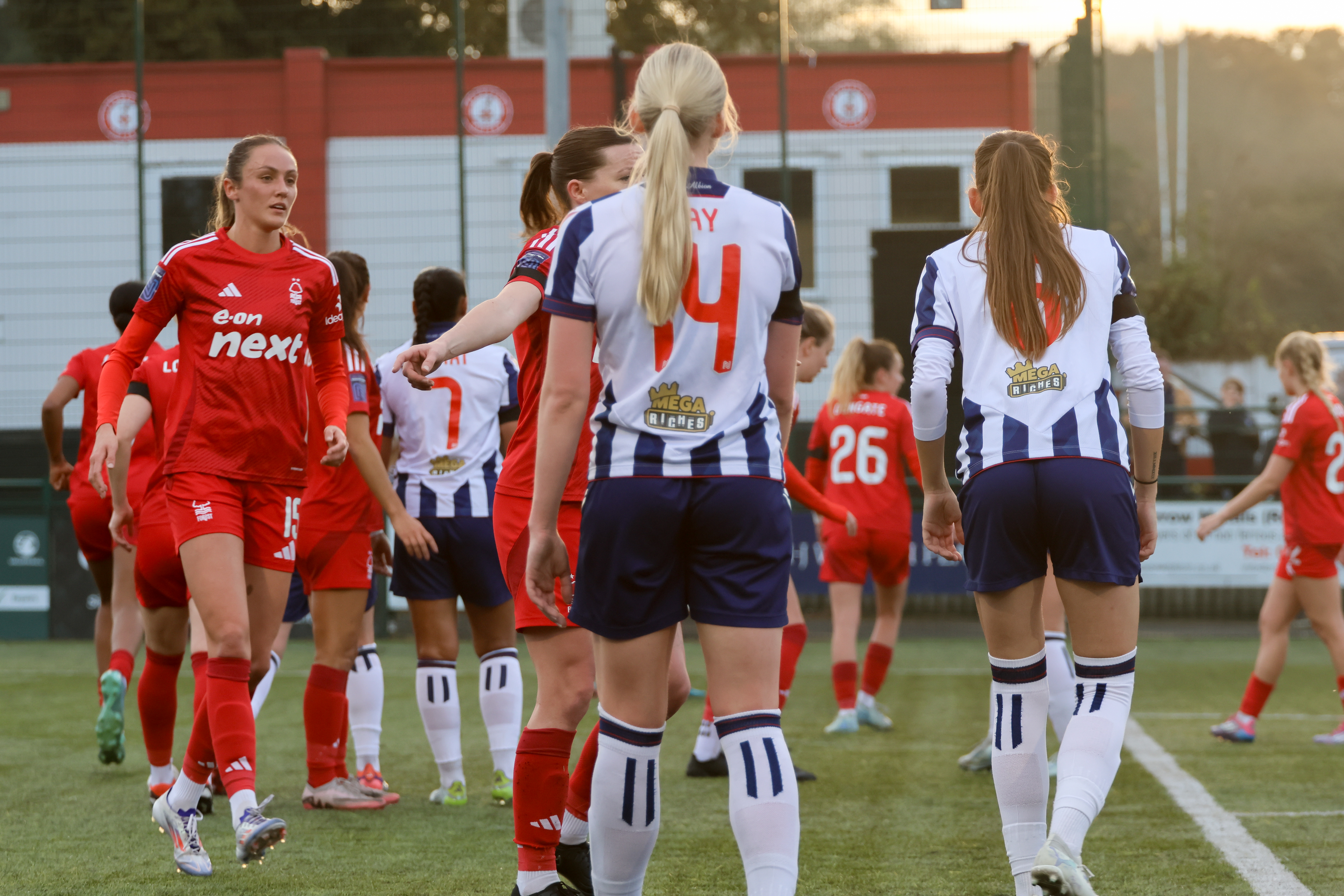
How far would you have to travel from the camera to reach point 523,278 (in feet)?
11.4

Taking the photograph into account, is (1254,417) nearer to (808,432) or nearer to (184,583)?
(808,432)

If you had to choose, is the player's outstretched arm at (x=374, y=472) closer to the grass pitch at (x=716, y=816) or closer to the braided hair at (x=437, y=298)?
the braided hair at (x=437, y=298)

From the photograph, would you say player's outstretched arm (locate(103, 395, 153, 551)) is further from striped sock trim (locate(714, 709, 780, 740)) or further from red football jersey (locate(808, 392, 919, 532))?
red football jersey (locate(808, 392, 919, 532))

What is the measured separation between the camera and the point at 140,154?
44.3 feet

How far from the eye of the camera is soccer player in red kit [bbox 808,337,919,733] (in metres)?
7.71

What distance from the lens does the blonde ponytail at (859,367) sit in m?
7.82

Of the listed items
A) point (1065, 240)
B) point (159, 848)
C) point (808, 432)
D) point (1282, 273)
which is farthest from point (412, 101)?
point (1282, 273)

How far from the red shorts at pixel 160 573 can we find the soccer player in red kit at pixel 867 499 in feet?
12.0

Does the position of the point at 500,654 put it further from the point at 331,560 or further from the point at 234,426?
the point at 234,426

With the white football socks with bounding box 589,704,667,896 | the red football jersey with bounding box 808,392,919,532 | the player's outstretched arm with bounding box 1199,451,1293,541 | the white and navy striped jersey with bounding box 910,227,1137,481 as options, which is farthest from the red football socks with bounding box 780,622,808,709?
the white football socks with bounding box 589,704,667,896

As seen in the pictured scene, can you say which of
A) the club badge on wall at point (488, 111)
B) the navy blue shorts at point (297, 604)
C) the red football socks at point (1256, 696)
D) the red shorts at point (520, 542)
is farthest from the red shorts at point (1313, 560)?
the club badge on wall at point (488, 111)

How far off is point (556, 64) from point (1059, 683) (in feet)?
22.9

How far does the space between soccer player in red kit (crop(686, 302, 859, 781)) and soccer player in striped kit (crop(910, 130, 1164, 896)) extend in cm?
195

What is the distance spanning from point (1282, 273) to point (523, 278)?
66.7 metres
